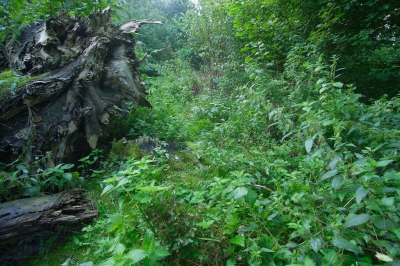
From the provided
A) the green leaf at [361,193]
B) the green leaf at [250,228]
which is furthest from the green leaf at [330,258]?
the green leaf at [250,228]

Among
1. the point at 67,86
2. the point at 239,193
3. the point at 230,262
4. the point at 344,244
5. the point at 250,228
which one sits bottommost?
the point at 230,262

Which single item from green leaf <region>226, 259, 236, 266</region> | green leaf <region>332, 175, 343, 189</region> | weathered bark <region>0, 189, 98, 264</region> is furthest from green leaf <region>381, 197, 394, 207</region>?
weathered bark <region>0, 189, 98, 264</region>

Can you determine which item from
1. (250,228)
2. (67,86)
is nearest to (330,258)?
(250,228)

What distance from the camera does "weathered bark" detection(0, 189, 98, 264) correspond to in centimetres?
218

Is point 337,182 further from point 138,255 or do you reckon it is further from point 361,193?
point 138,255

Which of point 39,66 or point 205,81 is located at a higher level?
point 39,66

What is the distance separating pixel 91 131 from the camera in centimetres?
347

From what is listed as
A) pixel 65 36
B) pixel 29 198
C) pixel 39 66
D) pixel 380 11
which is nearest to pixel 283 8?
pixel 380 11

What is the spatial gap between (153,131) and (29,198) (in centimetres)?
208

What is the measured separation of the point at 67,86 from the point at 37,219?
201cm

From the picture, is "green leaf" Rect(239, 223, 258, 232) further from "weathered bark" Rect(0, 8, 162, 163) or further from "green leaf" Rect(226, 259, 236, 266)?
"weathered bark" Rect(0, 8, 162, 163)

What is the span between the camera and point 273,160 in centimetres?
260

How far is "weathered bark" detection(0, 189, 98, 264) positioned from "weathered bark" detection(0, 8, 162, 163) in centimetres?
86

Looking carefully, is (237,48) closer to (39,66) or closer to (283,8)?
(283,8)
